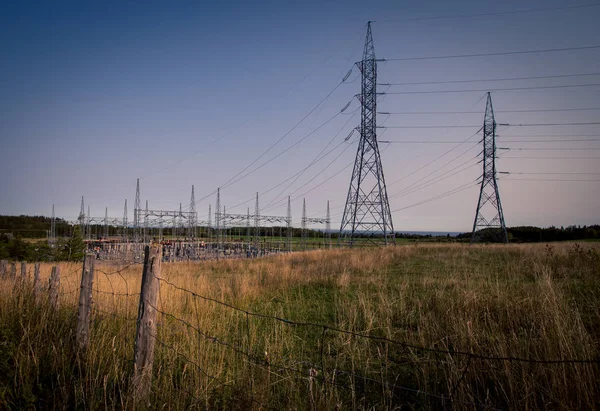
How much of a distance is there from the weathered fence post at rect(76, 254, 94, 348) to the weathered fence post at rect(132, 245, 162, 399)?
1351 millimetres

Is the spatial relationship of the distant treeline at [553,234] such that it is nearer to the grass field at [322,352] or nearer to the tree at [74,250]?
the grass field at [322,352]

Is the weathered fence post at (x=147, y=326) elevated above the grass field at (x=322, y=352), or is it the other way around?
the weathered fence post at (x=147, y=326)

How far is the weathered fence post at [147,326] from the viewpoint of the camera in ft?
9.79

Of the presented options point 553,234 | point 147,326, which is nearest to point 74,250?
point 147,326

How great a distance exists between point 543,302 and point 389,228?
15.4 m

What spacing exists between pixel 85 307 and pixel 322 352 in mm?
3055

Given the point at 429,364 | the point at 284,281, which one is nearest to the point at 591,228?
the point at 284,281

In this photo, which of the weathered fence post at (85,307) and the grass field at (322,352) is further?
the weathered fence post at (85,307)

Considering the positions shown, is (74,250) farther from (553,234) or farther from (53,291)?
(553,234)

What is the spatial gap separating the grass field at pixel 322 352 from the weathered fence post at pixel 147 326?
0.17m

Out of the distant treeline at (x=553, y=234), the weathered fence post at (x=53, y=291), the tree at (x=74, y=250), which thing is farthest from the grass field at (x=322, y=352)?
the distant treeline at (x=553, y=234)

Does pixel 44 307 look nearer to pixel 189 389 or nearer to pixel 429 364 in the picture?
pixel 189 389

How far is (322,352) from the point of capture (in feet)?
10.2

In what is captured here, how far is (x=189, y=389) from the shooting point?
3.08 m
